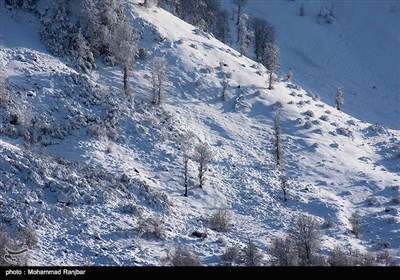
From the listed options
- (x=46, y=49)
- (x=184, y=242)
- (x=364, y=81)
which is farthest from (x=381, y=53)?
(x=184, y=242)

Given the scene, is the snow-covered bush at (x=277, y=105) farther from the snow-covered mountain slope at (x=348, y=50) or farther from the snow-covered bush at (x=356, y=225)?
the snow-covered mountain slope at (x=348, y=50)

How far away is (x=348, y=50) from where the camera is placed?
83625 millimetres

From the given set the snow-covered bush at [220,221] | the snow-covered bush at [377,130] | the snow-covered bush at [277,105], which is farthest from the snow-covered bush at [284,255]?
the snow-covered bush at [377,130]

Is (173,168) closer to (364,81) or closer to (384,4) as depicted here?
(364,81)

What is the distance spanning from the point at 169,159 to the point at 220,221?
8447 millimetres

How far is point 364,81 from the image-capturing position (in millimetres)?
76812

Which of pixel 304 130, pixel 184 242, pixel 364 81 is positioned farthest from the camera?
pixel 364 81

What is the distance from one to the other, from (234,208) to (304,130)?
51.7 feet

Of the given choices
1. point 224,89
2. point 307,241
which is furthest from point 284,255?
point 224,89

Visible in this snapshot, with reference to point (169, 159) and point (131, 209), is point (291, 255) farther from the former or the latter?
point (169, 159)

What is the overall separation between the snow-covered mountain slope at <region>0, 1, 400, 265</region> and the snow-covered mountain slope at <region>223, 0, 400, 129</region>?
16224 millimetres

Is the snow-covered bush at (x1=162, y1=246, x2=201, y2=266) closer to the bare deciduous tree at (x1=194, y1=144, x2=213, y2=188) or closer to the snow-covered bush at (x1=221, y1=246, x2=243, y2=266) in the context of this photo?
the snow-covered bush at (x1=221, y1=246, x2=243, y2=266)

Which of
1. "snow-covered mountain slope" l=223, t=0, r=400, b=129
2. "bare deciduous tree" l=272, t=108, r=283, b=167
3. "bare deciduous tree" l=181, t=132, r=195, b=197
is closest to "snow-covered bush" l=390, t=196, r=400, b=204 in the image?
"bare deciduous tree" l=272, t=108, r=283, b=167

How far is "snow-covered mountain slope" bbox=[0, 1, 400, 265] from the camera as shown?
30.3 m
